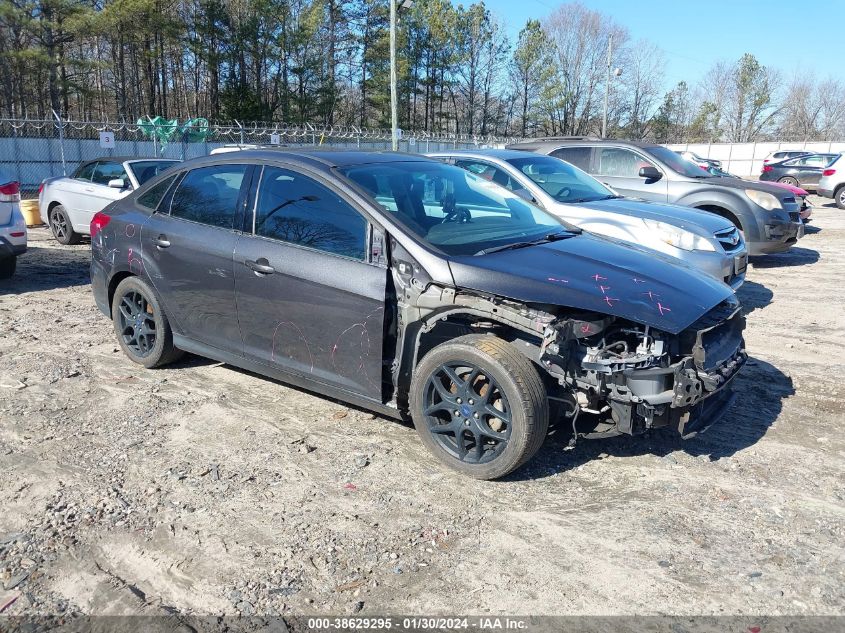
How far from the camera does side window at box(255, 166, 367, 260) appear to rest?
4.20 metres

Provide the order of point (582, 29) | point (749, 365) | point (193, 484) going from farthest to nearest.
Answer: point (582, 29), point (749, 365), point (193, 484)

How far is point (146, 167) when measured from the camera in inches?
456

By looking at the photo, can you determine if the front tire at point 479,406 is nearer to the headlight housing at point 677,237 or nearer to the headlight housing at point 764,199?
the headlight housing at point 677,237

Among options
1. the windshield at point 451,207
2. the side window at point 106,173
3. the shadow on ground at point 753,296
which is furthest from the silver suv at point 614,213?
the side window at point 106,173

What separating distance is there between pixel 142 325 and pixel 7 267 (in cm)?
471

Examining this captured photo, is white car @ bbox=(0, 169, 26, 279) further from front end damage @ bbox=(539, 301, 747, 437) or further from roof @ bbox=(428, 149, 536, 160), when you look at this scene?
front end damage @ bbox=(539, 301, 747, 437)

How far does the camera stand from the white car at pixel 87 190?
1136 centimetres

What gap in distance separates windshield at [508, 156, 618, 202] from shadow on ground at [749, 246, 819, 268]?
4.51 m

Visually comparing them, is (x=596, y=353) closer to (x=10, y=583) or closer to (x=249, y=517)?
(x=249, y=517)

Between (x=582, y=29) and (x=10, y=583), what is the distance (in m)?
75.5

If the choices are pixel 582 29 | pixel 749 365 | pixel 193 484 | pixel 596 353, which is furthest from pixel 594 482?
pixel 582 29

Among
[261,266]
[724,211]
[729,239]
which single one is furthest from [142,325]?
[724,211]

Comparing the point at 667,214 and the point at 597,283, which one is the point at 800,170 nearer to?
the point at 667,214

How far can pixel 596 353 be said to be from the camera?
3.59 metres
